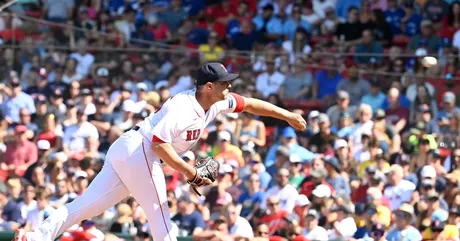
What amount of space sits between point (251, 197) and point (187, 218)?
34.6 inches

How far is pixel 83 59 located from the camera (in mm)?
13367

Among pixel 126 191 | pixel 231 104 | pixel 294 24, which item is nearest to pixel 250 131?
pixel 294 24

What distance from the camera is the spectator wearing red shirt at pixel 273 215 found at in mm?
10560

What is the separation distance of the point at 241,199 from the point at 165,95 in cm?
227

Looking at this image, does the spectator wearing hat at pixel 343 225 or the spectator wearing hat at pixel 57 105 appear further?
the spectator wearing hat at pixel 57 105

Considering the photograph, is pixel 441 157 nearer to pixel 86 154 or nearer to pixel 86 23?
pixel 86 154

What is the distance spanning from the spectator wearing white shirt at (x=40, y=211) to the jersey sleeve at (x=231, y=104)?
3.93 metres

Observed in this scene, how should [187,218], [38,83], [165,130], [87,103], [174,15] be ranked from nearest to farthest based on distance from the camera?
[165,130] < [187,218] < [87,103] < [38,83] < [174,15]

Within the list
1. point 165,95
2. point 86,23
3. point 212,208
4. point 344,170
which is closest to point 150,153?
point 212,208

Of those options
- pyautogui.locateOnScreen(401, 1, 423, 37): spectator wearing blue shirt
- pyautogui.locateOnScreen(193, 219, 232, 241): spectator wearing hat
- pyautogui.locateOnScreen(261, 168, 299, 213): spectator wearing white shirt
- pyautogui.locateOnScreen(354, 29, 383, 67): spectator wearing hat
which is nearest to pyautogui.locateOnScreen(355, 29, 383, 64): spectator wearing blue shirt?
pyautogui.locateOnScreen(354, 29, 383, 67): spectator wearing hat

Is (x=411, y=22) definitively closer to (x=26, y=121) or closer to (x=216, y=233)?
(x=26, y=121)

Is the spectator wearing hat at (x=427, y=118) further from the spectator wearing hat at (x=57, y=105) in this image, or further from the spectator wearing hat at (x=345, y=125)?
the spectator wearing hat at (x=57, y=105)

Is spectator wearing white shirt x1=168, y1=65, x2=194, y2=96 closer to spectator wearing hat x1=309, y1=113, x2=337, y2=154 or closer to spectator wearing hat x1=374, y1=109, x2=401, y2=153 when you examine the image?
spectator wearing hat x1=309, y1=113, x2=337, y2=154

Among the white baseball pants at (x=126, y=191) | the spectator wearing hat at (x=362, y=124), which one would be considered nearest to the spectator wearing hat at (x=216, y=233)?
the spectator wearing hat at (x=362, y=124)
